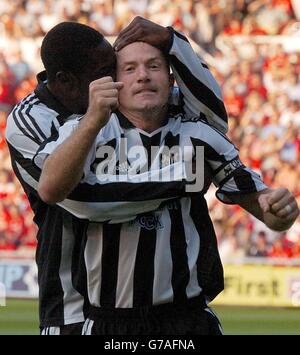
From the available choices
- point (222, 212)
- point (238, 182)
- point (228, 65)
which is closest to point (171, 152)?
point (238, 182)

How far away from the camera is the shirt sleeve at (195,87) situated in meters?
4.04

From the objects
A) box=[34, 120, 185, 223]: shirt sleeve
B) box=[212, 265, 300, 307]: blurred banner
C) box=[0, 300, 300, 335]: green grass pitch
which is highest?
box=[34, 120, 185, 223]: shirt sleeve

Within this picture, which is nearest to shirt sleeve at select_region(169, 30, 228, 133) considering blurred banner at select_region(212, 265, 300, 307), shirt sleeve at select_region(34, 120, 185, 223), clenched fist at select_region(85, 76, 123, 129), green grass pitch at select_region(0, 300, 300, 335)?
shirt sleeve at select_region(34, 120, 185, 223)

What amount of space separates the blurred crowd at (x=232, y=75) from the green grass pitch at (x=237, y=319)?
3.35 ft

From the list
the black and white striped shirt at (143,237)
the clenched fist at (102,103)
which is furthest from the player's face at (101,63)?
the clenched fist at (102,103)

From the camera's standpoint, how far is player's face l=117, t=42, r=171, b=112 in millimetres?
3863

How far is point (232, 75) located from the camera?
15211mm

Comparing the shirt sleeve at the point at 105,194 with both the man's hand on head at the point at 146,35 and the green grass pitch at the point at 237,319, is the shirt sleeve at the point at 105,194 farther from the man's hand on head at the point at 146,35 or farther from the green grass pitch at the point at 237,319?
the green grass pitch at the point at 237,319

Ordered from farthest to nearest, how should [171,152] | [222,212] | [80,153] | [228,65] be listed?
1. [228,65]
2. [222,212]
3. [171,152]
4. [80,153]

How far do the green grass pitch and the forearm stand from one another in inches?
262

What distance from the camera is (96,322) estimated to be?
3.90 m

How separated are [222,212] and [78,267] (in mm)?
10461

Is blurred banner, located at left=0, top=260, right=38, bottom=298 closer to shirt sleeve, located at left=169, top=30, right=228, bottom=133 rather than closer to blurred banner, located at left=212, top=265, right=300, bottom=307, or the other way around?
blurred banner, located at left=212, top=265, right=300, bottom=307

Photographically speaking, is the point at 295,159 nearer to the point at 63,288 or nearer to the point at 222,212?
the point at 222,212
